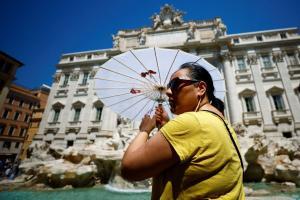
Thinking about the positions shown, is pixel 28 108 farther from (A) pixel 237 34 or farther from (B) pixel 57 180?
(A) pixel 237 34

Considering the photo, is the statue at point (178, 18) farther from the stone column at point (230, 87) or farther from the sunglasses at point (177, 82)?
the sunglasses at point (177, 82)

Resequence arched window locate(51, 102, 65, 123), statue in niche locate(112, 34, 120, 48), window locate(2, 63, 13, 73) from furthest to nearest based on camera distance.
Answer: statue in niche locate(112, 34, 120, 48) → window locate(2, 63, 13, 73) → arched window locate(51, 102, 65, 123)

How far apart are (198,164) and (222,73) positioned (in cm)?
1979

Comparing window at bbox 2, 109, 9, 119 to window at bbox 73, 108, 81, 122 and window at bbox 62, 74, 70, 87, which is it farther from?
window at bbox 73, 108, 81, 122

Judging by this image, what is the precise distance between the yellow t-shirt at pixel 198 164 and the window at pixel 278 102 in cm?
1958

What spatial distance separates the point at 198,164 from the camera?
2.83 ft

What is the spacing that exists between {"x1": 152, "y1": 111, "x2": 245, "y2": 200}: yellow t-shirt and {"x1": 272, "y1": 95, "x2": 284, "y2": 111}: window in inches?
771

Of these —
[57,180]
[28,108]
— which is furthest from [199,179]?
[28,108]

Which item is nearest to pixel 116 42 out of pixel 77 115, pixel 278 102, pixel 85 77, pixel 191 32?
pixel 85 77

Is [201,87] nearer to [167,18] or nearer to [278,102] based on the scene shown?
[278,102]

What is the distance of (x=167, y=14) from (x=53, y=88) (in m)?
19.5

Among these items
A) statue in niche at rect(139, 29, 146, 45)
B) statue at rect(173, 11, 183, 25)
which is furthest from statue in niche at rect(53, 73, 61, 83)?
statue at rect(173, 11, 183, 25)

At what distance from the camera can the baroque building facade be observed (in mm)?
16453

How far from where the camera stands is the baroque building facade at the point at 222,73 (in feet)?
54.0
